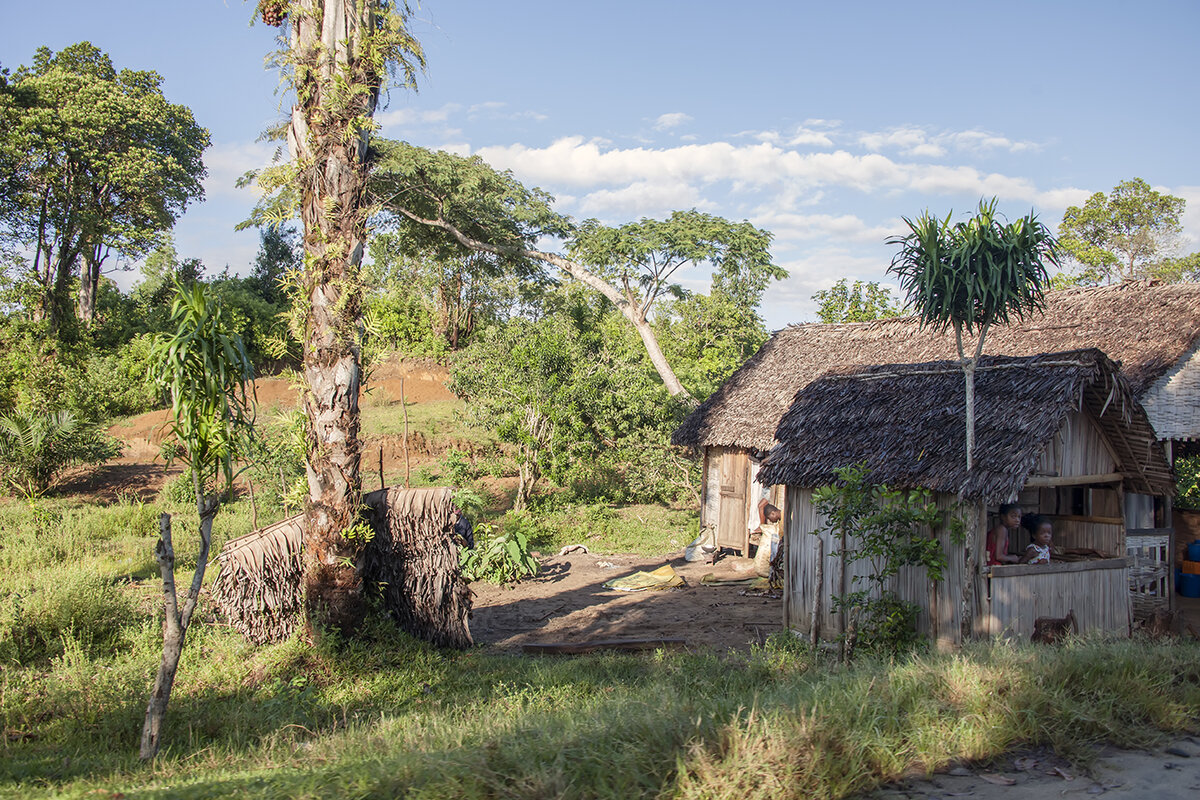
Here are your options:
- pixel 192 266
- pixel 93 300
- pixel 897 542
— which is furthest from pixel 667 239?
pixel 192 266

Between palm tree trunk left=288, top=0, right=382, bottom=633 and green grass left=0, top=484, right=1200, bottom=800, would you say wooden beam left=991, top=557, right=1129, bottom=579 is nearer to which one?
green grass left=0, top=484, right=1200, bottom=800

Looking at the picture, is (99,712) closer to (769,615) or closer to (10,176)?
(769,615)

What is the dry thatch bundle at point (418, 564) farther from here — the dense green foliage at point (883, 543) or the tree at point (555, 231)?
the tree at point (555, 231)

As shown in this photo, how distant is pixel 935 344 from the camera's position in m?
13.1

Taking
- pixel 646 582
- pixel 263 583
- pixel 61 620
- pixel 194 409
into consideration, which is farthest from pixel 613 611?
pixel 194 409

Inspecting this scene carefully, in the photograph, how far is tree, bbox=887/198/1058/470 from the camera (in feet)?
22.4

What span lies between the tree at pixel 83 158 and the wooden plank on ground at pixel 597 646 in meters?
23.0

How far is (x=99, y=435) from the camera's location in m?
16.3

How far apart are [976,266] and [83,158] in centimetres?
2649

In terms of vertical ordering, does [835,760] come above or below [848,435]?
below

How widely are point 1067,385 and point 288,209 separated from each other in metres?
7.06

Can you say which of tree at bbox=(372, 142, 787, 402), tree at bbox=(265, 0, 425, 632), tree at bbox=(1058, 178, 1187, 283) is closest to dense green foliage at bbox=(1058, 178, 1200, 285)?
tree at bbox=(1058, 178, 1187, 283)

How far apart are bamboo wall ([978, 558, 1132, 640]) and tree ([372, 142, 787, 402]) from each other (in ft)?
35.1

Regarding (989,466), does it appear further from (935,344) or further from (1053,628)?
(935,344)
